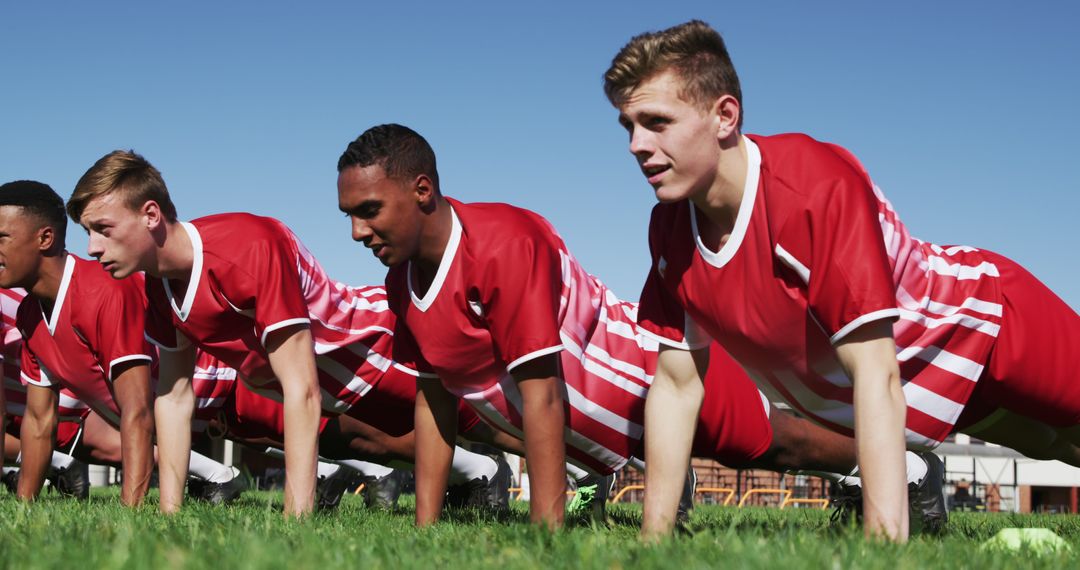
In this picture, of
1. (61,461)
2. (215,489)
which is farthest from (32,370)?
(61,461)

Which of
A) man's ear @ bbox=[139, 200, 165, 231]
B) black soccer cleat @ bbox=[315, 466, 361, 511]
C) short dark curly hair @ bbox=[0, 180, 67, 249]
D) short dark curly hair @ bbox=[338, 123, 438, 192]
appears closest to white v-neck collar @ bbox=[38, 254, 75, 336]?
short dark curly hair @ bbox=[0, 180, 67, 249]

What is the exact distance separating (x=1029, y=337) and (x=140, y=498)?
17.1 feet

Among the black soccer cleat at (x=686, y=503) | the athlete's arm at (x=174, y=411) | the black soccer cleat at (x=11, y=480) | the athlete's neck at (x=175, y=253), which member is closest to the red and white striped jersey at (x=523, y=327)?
the black soccer cleat at (x=686, y=503)

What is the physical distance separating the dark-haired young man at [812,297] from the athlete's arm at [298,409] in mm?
2028

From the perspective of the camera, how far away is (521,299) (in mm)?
5234

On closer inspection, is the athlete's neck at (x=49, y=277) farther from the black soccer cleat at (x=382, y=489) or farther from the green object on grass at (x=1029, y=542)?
the green object on grass at (x=1029, y=542)

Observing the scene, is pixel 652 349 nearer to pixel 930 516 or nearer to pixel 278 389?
pixel 930 516

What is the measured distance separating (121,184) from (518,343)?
2.66m

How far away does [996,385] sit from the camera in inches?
199

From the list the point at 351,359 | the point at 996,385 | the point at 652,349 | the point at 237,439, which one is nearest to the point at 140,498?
the point at 351,359

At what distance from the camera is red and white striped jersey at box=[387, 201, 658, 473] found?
5.26 m

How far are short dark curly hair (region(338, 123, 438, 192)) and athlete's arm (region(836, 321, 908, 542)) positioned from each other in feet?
8.47

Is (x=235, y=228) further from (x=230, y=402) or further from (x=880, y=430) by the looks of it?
(x=880, y=430)

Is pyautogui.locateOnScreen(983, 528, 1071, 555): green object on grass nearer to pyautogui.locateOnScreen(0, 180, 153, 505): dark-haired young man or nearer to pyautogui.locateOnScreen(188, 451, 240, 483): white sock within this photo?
pyautogui.locateOnScreen(0, 180, 153, 505): dark-haired young man
